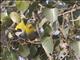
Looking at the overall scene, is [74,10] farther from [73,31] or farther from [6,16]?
[6,16]

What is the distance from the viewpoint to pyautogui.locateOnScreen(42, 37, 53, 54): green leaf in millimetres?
720

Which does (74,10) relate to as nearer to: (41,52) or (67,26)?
(67,26)

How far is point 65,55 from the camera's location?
759mm

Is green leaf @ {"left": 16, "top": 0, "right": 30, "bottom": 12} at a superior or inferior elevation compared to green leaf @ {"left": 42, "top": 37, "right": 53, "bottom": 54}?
superior

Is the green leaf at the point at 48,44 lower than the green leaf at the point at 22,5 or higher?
lower

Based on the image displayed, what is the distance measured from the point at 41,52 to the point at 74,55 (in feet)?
0.37

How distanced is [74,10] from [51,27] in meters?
0.08

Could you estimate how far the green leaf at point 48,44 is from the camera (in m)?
0.72

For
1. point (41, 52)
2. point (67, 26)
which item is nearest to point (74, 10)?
point (67, 26)

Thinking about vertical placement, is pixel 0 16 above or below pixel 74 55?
above

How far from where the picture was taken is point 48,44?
73 cm

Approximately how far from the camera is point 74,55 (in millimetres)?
753

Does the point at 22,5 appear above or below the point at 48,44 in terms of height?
above

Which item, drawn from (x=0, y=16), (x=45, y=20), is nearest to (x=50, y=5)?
(x=45, y=20)
